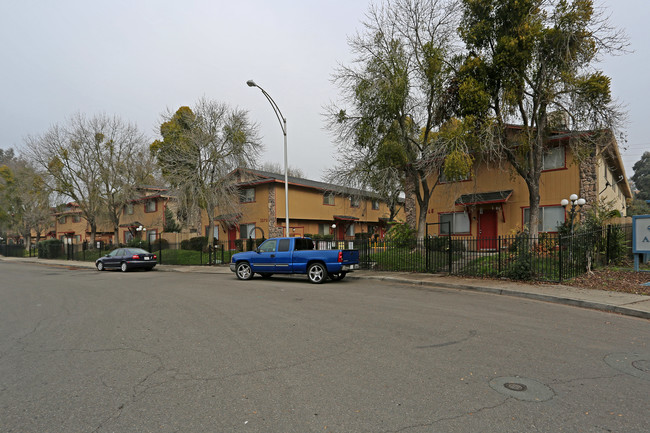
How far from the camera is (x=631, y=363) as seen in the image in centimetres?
521

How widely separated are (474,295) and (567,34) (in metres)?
10.9

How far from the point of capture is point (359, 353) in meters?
5.63

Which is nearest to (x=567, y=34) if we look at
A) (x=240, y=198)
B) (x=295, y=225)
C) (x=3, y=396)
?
(x=3, y=396)

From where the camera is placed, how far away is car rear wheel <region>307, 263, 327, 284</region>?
14586 millimetres

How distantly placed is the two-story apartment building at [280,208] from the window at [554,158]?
→ 12207mm

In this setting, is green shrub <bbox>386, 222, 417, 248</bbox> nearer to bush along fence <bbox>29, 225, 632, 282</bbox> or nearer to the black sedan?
bush along fence <bbox>29, 225, 632, 282</bbox>

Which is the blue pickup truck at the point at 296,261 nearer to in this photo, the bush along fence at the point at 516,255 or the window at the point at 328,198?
the bush along fence at the point at 516,255

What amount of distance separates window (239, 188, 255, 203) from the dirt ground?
24.7 m

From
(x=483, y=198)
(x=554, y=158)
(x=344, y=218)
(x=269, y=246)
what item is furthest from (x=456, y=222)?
(x=344, y=218)

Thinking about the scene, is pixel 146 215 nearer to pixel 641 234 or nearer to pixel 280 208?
pixel 280 208

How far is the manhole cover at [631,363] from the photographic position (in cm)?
487

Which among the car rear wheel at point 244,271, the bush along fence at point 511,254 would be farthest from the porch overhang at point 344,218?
the car rear wheel at point 244,271

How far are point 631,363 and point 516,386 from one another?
83.1 inches

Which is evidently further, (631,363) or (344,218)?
(344,218)
